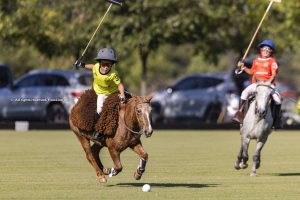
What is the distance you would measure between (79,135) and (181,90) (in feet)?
83.9

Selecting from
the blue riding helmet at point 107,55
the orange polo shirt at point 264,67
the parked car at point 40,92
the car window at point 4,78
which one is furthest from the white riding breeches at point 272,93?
the car window at point 4,78

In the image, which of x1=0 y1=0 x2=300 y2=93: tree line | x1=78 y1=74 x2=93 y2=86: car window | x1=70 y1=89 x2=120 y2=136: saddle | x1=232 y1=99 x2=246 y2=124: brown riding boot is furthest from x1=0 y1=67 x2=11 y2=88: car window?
x1=70 y1=89 x2=120 y2=136: saddle

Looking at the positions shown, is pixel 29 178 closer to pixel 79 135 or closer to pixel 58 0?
pixel 79 135

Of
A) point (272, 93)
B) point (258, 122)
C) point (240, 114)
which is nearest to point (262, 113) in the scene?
point (258, 122)

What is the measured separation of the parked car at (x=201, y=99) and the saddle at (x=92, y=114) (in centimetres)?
2455

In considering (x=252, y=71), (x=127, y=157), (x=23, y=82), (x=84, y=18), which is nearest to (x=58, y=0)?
(x=84, y=18)

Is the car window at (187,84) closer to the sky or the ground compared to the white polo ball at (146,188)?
closer to the ground

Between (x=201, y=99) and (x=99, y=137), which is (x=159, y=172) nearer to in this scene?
(x=99, y=137)

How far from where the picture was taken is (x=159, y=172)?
1966 centimetres

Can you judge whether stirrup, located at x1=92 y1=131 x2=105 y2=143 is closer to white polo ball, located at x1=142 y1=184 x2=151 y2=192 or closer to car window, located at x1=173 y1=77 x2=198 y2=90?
white polo ball, located at x1=142 y1=184 x2=151 y2=192

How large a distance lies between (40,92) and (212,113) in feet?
23.3

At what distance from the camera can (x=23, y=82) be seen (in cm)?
3972

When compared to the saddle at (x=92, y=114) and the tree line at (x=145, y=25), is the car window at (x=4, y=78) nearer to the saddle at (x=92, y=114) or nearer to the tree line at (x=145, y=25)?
the tree line at (x=145, y=25)

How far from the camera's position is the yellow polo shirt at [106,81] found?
17.1 meters
